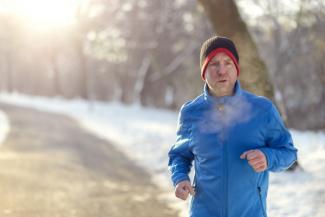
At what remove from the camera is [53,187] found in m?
9.07

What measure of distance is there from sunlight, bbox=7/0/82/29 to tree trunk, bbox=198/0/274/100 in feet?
92.3

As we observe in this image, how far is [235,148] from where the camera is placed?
10.1 feet

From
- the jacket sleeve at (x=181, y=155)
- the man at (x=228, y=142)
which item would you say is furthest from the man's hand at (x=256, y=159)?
the jacket sleeve at (x=181, y=155)

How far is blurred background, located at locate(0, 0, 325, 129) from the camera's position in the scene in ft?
62.6

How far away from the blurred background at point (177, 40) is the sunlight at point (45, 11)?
11cm

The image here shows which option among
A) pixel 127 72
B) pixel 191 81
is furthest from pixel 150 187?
pixel 127 72

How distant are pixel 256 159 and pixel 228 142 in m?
0.25

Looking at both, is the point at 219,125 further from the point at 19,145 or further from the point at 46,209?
the point at 19,145

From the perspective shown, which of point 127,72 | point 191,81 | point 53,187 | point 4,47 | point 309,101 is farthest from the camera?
point 4,47

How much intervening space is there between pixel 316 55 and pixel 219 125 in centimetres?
1844

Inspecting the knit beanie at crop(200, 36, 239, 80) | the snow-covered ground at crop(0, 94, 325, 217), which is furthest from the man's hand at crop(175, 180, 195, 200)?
the snow-covered ground at crop(0, 94, 325, 217)

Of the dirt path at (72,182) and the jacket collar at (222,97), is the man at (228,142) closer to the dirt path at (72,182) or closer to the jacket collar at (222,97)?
the jacket collar at (222,97)

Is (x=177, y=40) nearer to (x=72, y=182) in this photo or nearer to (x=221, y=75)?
(x=72, y=182)

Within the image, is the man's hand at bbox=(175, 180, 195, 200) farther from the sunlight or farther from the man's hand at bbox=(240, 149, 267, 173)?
the sunlight
